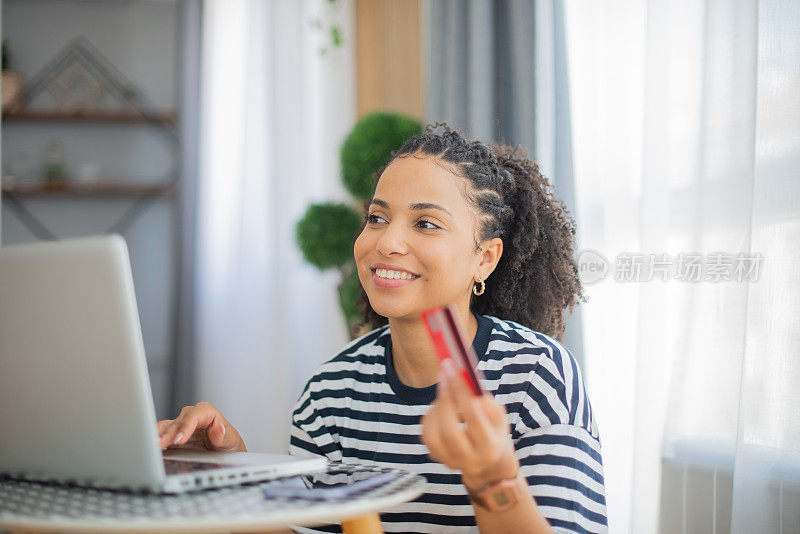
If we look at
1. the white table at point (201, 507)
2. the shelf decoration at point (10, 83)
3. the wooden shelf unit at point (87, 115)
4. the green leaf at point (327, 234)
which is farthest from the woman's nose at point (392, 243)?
the shelf decoration at point (10, 83)

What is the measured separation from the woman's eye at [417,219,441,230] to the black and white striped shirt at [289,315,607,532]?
19cm

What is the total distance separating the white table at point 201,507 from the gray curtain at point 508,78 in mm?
1144

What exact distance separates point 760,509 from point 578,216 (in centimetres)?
75

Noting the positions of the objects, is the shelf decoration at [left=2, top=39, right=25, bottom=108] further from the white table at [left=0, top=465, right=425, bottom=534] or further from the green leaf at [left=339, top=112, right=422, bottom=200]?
the white table at [left=0, top=465, right=425, bottom=534]

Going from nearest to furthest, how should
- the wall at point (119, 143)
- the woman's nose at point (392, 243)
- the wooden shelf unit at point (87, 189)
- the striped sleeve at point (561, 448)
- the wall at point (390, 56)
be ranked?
the striped sleeve at point (561, 448)
the woman's nose at point (392, 243)
the wall at point (390, 56)
the wooden shelf unit at point (87, 189)
the wall at point (119, 143)

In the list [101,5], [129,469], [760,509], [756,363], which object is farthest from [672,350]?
[101,5]

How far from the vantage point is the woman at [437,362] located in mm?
1000

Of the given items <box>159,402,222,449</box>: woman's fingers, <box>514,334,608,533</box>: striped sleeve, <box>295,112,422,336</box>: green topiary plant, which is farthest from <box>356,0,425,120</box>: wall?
<box>159,402,222,449</box>: woman's fingers

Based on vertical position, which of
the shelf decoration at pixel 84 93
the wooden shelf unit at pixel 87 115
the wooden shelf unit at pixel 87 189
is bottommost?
the wooden shelf unit at pixel 87 189

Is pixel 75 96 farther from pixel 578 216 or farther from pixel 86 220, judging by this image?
pixel 578 216

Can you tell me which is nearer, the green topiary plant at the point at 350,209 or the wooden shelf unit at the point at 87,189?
the green topiary plant at the point at 350,209

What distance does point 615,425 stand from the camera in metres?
1.70

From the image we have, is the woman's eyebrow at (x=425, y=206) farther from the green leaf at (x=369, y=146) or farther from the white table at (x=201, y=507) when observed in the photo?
the green leaf at (x=369, y=146)

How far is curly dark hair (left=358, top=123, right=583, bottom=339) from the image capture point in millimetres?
1272
